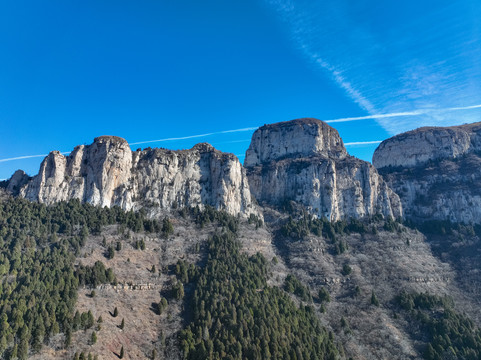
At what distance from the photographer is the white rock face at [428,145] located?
162 metres

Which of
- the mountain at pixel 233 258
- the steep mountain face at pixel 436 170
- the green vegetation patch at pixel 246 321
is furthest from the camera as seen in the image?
the steep mountain face at pixel 436 170

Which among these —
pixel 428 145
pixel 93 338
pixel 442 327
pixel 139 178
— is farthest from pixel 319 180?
pixel 93 338

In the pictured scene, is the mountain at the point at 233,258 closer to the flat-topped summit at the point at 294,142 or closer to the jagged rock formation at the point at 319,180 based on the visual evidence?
the jagged rock formation at the point at 319,180

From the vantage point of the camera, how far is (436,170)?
150m

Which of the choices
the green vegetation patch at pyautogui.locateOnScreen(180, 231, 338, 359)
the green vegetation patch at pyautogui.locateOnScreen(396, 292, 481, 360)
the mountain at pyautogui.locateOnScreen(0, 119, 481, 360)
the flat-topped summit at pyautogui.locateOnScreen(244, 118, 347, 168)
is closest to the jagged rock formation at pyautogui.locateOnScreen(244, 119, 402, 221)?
the flat-topped summit at pyautogui.locateOnScreen(244, 118, 347, 168)

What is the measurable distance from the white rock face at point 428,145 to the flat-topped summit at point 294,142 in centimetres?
2735

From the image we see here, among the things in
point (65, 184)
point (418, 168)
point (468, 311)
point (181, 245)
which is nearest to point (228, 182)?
point (181, 245)

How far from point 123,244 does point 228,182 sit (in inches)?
1728

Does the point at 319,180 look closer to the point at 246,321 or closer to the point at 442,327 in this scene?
the point at 442,327

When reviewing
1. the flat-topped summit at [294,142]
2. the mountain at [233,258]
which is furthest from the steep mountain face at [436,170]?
the flat-topped summit at [294,142]

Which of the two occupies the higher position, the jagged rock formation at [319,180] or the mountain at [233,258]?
the jagged rock formation at [319,180]

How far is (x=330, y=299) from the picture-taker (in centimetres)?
8431

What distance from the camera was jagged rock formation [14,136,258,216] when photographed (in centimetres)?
10225

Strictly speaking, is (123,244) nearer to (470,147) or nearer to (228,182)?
(228,182)
